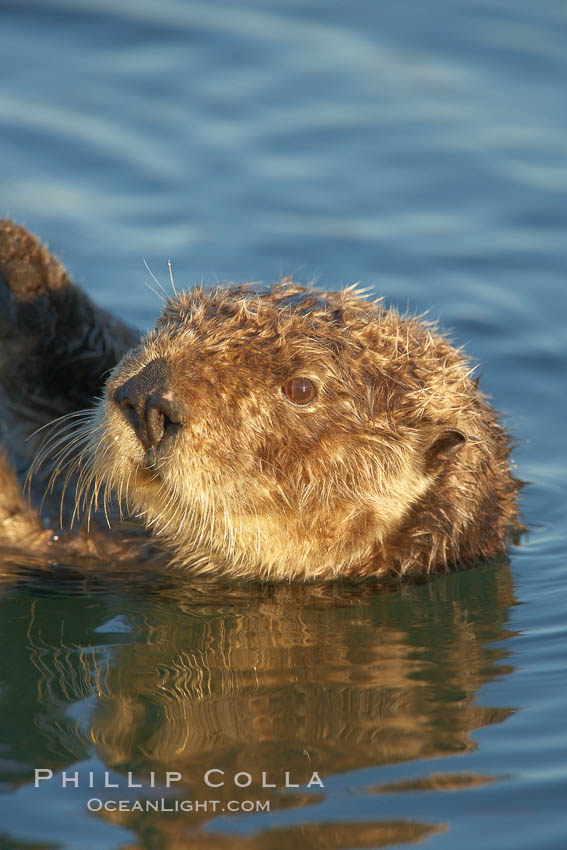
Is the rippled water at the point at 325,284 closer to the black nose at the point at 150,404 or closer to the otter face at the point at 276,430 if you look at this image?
the otter face at the point at 276,430

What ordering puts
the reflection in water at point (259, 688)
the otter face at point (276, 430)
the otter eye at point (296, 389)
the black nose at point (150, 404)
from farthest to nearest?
→ 1. the otter eye at point (296, 389)
2. the otter face at point (276, 430)
3. the black nose at point (150, 404)
4. the reflection in water at point (259, 688)

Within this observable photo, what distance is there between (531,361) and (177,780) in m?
4.69

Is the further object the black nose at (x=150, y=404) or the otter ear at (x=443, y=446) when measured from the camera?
the otter ear at (x=443, y=446)

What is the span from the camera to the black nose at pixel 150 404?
14.9 feet

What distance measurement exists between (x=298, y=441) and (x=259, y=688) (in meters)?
1.00

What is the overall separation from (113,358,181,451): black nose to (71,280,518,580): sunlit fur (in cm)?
4

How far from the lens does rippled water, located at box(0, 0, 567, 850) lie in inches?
165

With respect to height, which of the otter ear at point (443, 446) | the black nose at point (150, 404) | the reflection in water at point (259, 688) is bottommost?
the reflection in water at point (259, 688)

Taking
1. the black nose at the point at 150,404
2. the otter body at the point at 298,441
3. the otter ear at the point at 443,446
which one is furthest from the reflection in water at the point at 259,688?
the black nose at the point at 150,404

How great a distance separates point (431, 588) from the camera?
216 inches

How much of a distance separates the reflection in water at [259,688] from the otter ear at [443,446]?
0.66 metres

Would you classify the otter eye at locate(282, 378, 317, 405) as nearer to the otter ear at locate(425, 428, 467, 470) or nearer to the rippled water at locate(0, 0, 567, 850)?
the otter ear at locate(425, 428, 467, 470)

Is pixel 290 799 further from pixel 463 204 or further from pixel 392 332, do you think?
pixel 463 204

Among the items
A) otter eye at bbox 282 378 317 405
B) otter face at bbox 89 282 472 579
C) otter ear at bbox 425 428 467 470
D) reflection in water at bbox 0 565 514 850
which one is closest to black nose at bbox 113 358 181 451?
otter face at bbox 89 282 472 579
